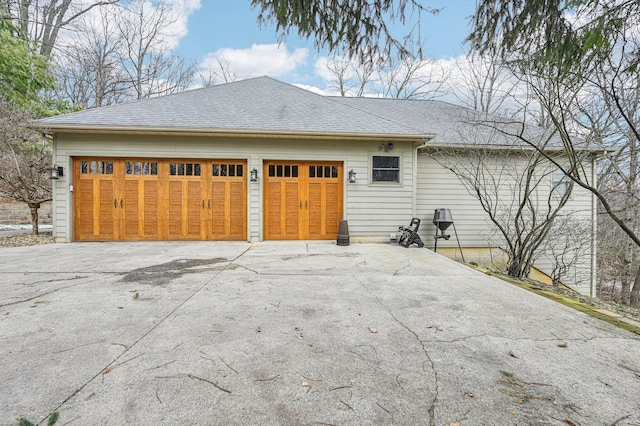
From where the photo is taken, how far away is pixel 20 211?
9.89 m

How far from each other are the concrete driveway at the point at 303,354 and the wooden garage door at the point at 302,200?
11.6ft

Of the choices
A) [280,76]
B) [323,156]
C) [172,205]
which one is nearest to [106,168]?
[172,205]

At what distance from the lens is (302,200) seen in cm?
705

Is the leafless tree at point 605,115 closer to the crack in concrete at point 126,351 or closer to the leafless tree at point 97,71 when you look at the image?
the crack in concrete at point 126,351

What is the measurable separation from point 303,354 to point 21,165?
8.94 meters

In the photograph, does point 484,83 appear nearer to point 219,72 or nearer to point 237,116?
point 237,116

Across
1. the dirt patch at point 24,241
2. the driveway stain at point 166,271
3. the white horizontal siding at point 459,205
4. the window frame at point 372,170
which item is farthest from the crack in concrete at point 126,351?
the white horizontal siding at point 459,205

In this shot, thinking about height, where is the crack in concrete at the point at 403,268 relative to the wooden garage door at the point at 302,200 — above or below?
below

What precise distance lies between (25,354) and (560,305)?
443cm

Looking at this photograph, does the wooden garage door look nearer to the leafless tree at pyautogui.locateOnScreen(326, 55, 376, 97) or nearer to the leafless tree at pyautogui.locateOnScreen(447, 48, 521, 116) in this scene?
the leafless tree at pyautogui.locateOnScreen(447, 48, 521, 116)

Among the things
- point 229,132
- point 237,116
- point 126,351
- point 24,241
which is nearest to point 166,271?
point 126,351

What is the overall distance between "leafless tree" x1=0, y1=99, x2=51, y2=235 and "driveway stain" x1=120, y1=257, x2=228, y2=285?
5365 millimetres

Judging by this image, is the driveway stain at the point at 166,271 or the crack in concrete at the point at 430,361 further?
the driveway stain at the point at 166,271

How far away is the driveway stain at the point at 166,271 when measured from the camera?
11.5 ft
